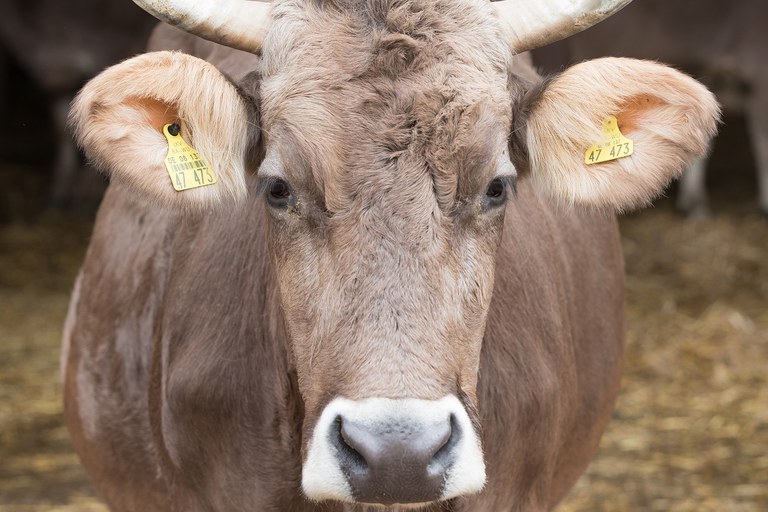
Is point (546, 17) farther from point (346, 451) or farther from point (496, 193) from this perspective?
point (346, 451)

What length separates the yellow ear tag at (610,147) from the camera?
3.23 m

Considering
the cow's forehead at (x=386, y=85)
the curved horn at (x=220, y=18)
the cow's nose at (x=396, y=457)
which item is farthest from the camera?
the curved horn at (x=220, y=18)

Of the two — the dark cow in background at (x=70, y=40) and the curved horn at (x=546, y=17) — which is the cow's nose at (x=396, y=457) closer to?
the curved horn at (x=546, y=17)

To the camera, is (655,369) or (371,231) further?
(655,369)

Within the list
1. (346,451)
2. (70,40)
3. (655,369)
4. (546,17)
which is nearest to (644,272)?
(655,369)

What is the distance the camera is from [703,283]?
30.7 feet

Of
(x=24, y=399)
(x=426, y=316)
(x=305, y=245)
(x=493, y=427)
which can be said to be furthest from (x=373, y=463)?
(x=24, y=399)

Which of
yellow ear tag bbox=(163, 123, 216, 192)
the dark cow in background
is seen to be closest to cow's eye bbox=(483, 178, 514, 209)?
yellow ear tag bbox=(163, 123, 216, 192)

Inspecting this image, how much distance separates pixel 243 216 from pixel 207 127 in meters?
0.60

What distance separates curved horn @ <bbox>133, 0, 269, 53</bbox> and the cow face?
7cm

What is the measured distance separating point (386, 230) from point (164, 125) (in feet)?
2.41

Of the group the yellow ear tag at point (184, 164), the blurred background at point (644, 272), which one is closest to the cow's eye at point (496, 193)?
the yellow ear tag at point (184, 164)

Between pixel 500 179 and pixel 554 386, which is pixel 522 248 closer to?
pixel 554 386

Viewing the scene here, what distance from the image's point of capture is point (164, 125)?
3.18 m
